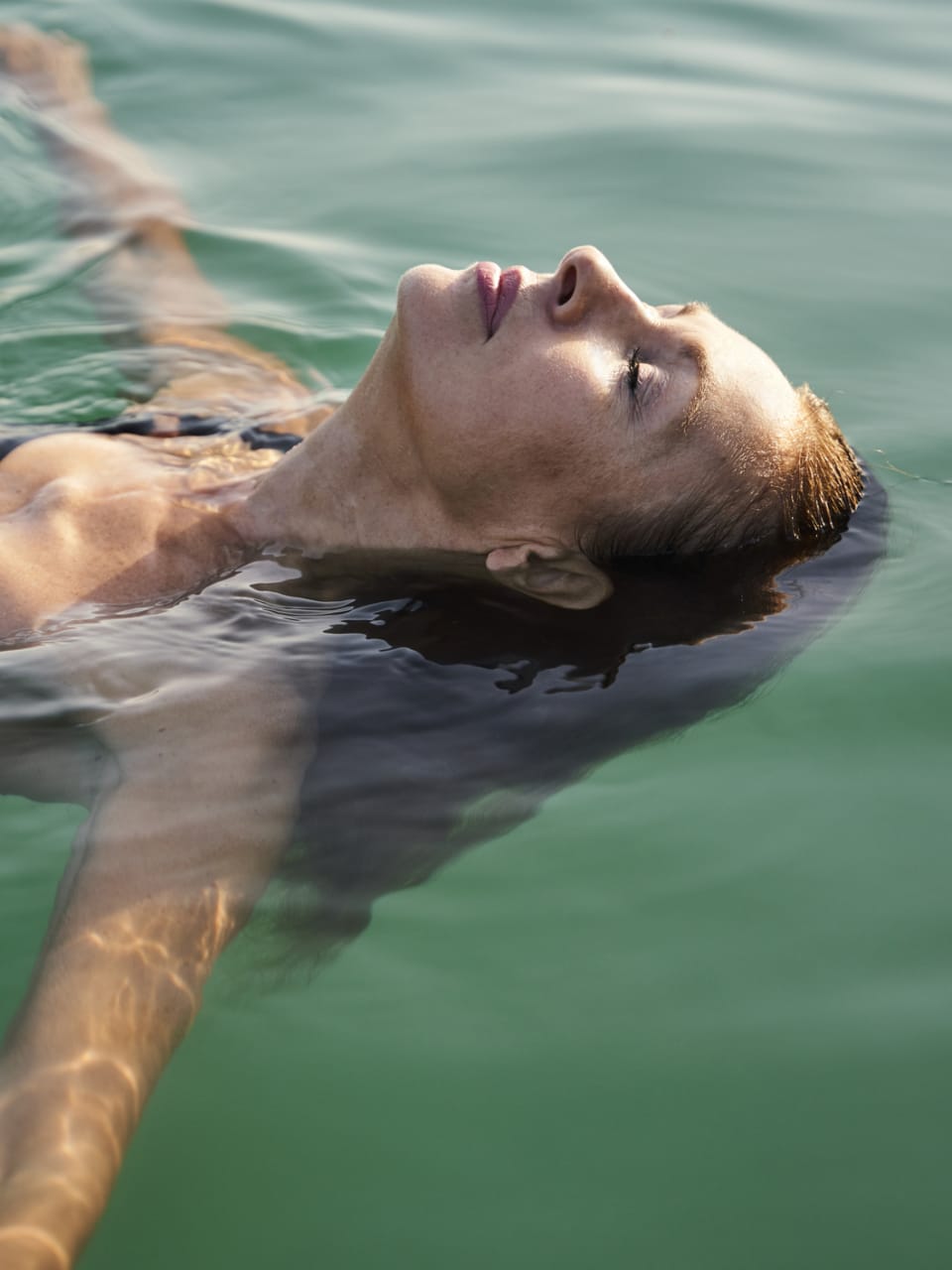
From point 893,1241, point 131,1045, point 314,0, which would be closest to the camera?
point 893,1241

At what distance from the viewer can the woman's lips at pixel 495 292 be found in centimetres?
348

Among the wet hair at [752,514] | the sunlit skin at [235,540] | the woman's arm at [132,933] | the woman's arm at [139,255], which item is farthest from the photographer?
the woman's arm at [139,255]

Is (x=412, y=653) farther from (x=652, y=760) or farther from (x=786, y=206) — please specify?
(x=786, y=206)

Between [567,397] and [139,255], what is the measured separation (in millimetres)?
3135

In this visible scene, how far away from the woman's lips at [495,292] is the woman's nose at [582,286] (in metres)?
0.11

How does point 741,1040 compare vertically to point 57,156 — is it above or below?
below

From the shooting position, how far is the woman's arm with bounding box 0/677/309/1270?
7.67 feet

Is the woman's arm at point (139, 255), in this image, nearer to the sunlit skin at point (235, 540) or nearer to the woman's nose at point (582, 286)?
the sunlit skin at point (235, 540)

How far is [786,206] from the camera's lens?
647 cm

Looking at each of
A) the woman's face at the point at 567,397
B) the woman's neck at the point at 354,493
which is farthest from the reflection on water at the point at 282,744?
the woman's face at the point at 567,397

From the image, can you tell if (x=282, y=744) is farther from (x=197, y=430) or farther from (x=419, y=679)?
(x=197, y=430)

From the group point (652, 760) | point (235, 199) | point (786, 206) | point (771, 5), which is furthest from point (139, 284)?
point (771, 5)

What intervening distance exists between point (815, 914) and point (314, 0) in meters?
7.25

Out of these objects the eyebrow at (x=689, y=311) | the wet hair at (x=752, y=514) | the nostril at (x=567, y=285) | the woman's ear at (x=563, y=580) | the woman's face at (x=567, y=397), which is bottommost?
the woman's ear at (x=563, y=580)
